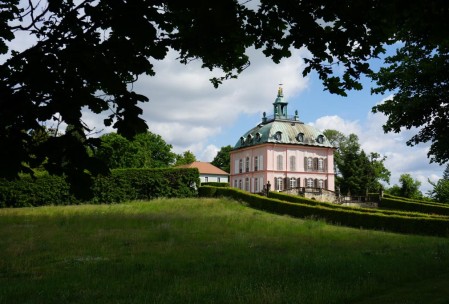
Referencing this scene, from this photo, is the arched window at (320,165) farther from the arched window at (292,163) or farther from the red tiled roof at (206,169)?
the red tiled roof at (206,169)

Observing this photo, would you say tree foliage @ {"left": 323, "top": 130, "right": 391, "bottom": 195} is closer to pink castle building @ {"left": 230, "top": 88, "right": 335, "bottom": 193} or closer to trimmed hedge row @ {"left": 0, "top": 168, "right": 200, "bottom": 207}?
pink castle building @ {"left": 230, "top": 88, "right": 335, "bottom": 193}

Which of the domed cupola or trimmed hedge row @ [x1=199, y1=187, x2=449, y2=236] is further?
the domed cupola

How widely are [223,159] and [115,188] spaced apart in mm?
53142

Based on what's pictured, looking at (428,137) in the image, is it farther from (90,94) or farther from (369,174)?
(369,174)

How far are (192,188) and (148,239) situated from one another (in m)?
24.4

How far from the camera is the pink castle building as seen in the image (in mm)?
62844

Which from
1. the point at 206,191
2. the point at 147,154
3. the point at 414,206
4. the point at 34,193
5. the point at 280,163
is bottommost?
the point at 414,206

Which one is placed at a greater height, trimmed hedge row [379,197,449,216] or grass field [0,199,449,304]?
trimmed hedge row [379,197,449,216]

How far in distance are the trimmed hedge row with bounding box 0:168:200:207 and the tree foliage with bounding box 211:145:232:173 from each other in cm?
4746

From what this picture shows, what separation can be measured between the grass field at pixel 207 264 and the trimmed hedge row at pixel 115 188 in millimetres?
12223

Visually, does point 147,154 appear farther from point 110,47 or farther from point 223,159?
point 110,47

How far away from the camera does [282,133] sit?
64.6 metres

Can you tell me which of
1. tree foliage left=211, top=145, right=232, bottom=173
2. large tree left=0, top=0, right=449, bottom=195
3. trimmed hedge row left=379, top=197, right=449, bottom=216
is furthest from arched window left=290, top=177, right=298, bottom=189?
large tree left=0, top=0, right=449, bottom=195

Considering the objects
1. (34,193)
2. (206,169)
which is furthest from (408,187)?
(34,193)
